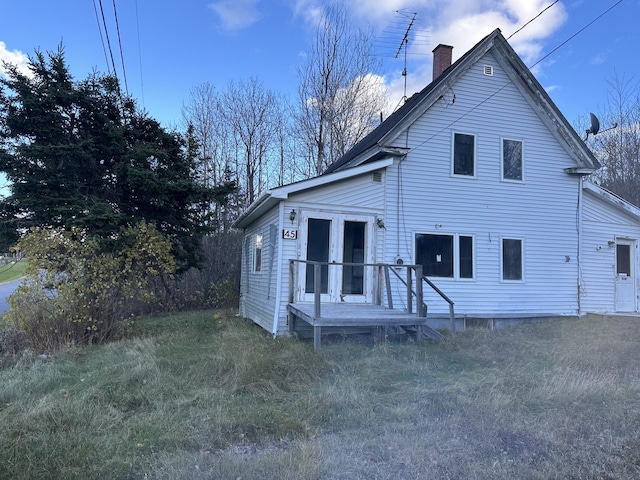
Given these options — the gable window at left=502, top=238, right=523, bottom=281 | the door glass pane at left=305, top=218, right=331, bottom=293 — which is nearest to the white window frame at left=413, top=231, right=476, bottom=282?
the gable window at left=502, top=238, right=523, bottom=281

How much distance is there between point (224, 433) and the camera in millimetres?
4160

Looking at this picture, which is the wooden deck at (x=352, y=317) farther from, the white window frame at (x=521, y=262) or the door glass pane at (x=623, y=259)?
the door glass pane at (x=623, y=259)

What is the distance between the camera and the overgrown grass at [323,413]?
3.52 m

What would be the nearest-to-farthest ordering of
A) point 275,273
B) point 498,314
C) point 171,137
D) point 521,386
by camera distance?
point 521,386 → point 275,273 → point 498,314 → point 171,137

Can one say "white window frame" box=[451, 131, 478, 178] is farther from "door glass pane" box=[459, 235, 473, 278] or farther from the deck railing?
the deck railing

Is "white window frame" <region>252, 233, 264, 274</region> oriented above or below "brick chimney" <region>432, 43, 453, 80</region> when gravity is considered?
below

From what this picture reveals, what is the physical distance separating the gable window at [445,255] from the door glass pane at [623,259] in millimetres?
4973

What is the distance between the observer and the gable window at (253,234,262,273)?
1116cm

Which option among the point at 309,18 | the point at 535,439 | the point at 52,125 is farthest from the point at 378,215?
the point at 309,18

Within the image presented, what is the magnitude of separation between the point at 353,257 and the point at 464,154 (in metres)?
3.92

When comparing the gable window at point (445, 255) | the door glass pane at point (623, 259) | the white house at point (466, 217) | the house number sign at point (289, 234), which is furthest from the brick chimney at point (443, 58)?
the house number sign at point (289, 234)

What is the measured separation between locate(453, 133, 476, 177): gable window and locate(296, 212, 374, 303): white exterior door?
2.81 m

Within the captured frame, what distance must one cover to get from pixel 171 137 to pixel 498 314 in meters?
10.2

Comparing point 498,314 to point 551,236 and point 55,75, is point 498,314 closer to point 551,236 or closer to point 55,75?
point 551,236
